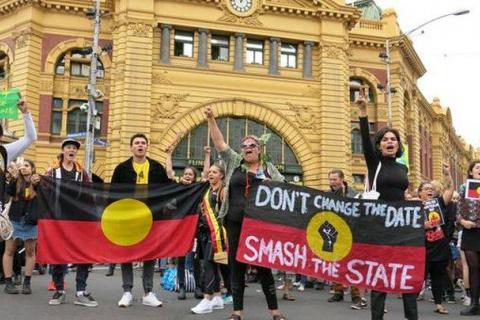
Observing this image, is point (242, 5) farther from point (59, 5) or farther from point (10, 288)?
point (10, 288)

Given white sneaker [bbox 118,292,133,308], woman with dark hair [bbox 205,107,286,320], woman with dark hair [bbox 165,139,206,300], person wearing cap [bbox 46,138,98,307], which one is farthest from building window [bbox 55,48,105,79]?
woman with dark hair [bbox 205,107,286,320]

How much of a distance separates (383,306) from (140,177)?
13.1ft

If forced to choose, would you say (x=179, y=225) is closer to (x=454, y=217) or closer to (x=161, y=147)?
(x=454, y=217)

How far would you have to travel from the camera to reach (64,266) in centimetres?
798

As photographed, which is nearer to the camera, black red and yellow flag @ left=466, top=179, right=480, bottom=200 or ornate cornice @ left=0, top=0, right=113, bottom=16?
black red and yellow flag @ left=466, top=179, right=480, bottom=200

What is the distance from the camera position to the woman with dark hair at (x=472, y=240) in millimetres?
8141

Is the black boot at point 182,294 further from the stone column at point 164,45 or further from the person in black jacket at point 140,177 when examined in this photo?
the stone column at point 164,45

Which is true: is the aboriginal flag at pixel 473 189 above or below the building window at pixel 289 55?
below

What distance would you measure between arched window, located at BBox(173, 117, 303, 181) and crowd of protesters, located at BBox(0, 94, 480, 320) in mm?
22773

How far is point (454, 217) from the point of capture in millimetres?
9742

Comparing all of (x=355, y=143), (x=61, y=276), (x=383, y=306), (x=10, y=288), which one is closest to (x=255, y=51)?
(x=355, y=143)

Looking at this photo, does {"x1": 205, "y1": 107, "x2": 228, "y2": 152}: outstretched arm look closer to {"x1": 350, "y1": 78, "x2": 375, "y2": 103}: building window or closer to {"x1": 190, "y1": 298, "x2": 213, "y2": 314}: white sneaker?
{"x1": 190, "y1": 298, "x2": 213, "y2": 314}: white sneaker

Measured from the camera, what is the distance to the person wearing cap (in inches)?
300

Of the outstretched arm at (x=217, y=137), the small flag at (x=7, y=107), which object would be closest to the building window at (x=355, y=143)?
the small flag at (x=7, y=107)
